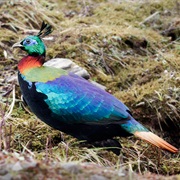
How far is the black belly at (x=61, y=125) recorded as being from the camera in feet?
10.2

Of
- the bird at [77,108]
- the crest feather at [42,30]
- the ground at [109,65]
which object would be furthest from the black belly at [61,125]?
the crest feather at [42,30]

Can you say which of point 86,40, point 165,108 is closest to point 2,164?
point 165,108

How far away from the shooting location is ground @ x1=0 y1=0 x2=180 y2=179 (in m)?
3.36

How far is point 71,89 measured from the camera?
3143 millimetres

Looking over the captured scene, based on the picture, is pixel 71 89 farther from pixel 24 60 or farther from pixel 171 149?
pixel 171 149

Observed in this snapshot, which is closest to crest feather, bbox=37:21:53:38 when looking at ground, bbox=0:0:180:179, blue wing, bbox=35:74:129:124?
blue wing, bbox=35:74:129:124

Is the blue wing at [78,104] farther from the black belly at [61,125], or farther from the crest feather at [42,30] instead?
the crest feather at [42,30]

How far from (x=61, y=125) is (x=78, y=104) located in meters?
0.18

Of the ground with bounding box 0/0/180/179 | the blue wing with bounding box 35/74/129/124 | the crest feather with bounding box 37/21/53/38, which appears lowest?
the ground with bounding box 0/0/180/179

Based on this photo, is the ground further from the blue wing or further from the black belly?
the blue wing

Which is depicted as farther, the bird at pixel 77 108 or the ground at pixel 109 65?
the ground at pixel 109 65

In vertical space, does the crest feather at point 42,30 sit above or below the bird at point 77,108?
above

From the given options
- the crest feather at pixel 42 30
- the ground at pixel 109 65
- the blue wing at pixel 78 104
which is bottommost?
the ground at pixel 109 65

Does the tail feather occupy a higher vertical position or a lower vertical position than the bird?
lower
